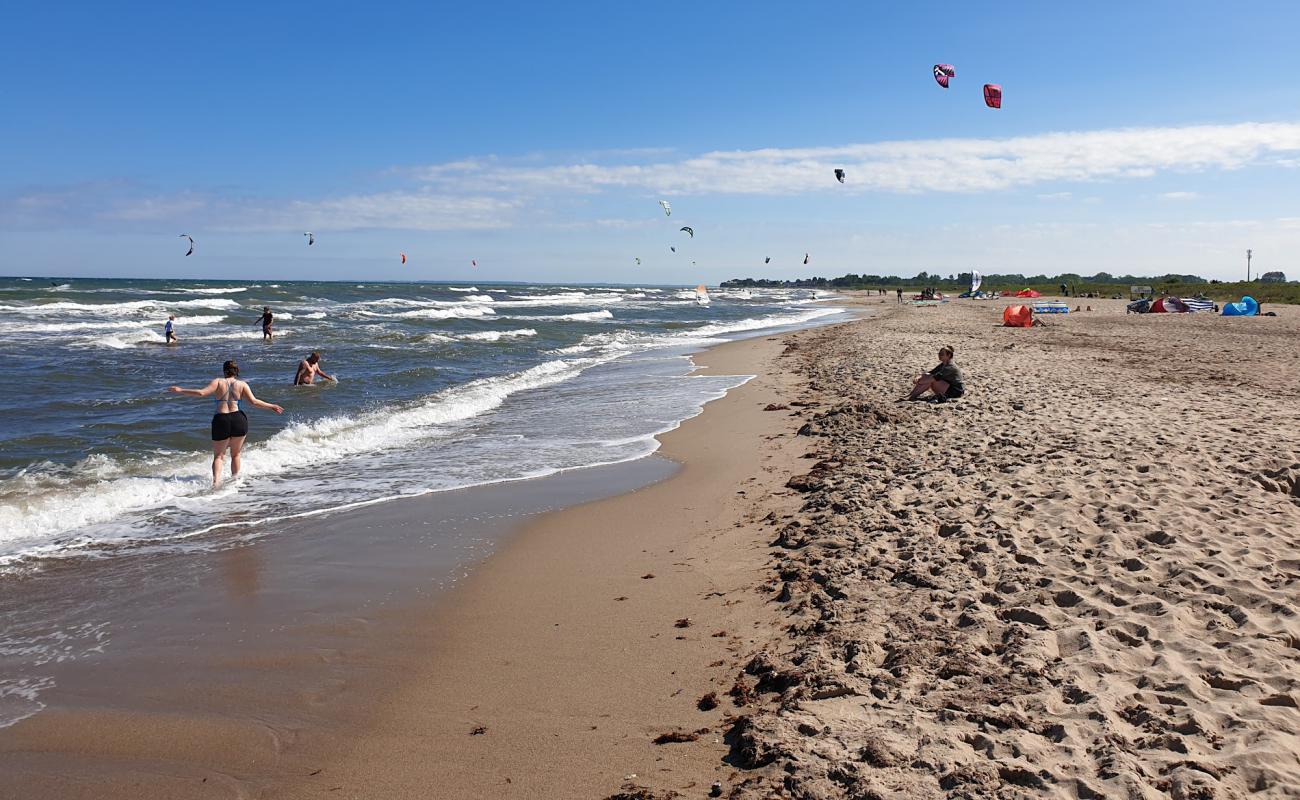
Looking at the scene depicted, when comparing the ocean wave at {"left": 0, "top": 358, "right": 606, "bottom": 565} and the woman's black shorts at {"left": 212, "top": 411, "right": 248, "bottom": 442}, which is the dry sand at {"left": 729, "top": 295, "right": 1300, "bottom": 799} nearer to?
the ocean wave at {"left": 0, "top": 358, "right": 606, "bottom": 565}

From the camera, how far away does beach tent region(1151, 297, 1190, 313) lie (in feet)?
131

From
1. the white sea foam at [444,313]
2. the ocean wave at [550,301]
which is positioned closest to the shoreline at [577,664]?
the white sea foam at [444,313]

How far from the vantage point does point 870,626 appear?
4305 mm

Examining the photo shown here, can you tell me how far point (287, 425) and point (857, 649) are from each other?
34.3ft

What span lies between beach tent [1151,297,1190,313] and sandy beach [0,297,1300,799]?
126 ft

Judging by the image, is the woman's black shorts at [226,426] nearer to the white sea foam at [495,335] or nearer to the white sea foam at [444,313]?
the white sea foam at [495,335]

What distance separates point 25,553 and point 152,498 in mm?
1771

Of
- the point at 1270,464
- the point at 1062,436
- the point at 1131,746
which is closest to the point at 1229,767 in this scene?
the point at 1131,746

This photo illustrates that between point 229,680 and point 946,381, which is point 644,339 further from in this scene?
point 229,680

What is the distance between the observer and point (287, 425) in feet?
39.4

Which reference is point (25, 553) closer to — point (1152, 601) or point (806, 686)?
point (806, 686)

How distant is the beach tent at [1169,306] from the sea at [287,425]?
2767 cm

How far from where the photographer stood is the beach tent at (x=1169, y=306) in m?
40.0

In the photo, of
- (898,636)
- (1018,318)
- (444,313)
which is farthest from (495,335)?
(898,636)
